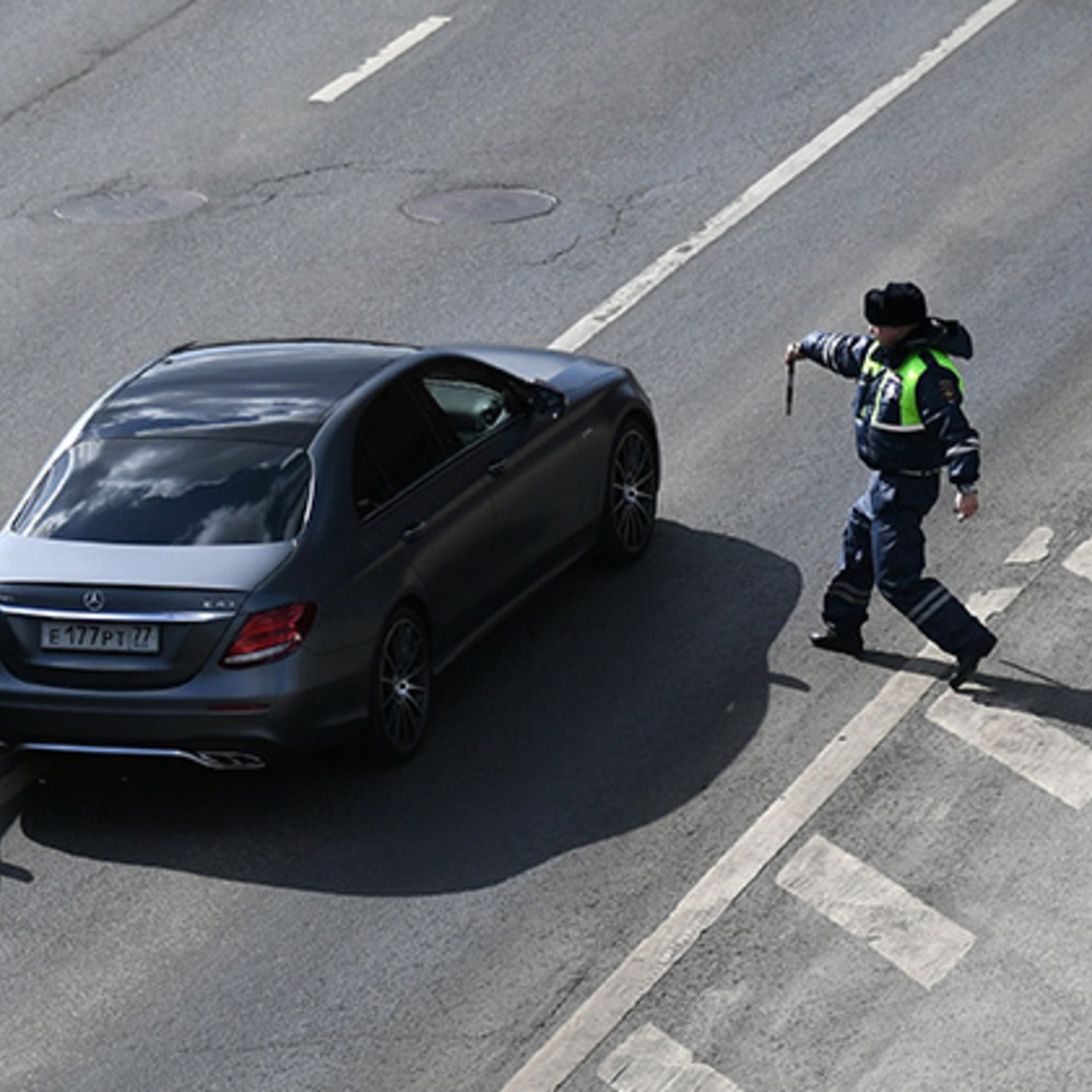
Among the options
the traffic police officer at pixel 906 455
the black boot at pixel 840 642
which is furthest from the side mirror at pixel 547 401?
the black boot at pixel 840 642

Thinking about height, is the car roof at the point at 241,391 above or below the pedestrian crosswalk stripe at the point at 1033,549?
above

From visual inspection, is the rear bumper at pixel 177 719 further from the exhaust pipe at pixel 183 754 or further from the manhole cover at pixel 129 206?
the manhole cover at pixel 129 206

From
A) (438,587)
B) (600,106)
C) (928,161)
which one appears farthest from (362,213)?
(438,587)

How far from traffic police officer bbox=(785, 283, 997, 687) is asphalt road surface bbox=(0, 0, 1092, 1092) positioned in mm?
325

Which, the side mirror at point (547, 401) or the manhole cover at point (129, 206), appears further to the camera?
the manhole cover at point (129, 206)

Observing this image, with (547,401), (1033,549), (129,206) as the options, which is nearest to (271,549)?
(547,401)

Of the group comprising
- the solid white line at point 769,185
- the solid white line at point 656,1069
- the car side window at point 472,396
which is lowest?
the solid white line at point 769,185

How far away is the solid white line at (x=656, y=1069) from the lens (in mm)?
10086

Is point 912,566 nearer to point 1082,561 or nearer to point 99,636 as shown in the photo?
point 1082,561

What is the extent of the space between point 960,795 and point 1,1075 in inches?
167

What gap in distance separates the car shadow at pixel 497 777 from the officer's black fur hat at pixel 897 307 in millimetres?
1756

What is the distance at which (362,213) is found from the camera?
802 inches

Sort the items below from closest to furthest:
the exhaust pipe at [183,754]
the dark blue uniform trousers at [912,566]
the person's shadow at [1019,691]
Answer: the exhaust pipe at [183,754] → the person's shadow at [1019,691] → the dark blue uniform trousers at [912,566]

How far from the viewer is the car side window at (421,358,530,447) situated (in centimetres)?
1359
